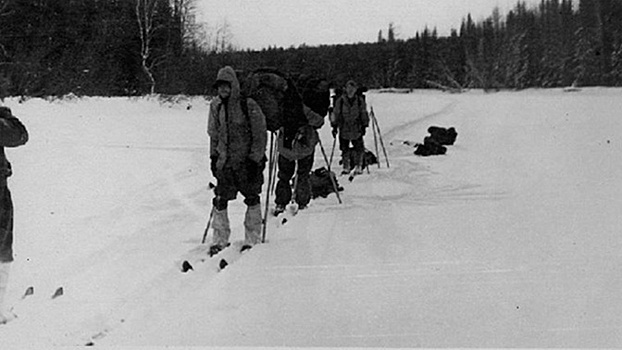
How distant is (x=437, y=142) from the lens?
1295 centimetres

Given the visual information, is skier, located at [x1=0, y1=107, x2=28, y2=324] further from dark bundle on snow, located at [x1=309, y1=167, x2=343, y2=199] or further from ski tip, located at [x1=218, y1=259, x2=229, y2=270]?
dark bundle on snow, located at [x1=309, y1=167, x2=343, y2=199]

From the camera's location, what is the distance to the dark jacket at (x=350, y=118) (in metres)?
10.0

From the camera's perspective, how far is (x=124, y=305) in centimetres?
394

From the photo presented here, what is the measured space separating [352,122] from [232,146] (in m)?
5.03

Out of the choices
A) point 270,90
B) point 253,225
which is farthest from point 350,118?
point 253,225

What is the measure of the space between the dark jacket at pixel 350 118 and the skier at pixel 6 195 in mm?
6686

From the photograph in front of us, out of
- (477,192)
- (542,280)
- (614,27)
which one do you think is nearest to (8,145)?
(542,280)

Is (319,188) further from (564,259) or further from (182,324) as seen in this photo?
(182,324)

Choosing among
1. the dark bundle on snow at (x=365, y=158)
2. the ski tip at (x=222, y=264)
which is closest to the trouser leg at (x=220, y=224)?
the ski tip at (x=222, y=264)

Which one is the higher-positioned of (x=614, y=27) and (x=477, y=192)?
(x=614, y=27)

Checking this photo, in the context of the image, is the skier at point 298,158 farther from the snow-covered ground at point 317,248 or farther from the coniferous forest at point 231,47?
the coniferous forest at point 231,47

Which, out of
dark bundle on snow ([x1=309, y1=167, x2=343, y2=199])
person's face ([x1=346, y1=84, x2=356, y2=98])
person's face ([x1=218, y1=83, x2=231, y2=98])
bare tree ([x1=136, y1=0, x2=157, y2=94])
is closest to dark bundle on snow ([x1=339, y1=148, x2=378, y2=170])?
person's face ([x1=346, y1=84, x2=356, y2=98])

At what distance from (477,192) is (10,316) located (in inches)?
207

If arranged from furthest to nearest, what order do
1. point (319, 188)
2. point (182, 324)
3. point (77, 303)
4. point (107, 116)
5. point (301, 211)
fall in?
point (319, 188) < point (301, 211) < point (107, 116) < point (77, 303) < point (182, 324)
